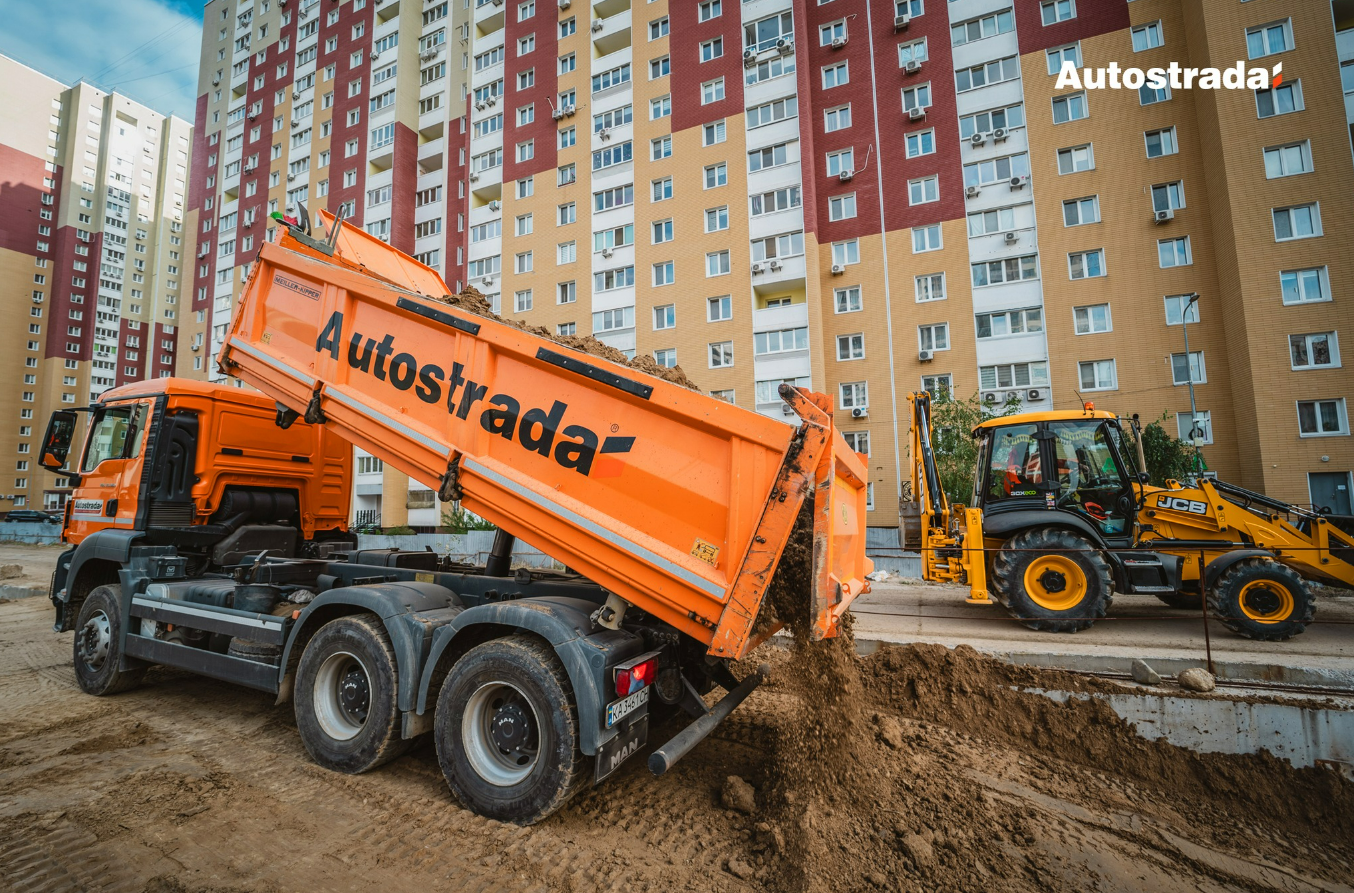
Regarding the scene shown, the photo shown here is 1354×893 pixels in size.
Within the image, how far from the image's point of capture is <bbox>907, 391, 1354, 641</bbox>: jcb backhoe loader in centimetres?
710

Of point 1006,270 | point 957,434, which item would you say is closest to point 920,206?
point 1006,270

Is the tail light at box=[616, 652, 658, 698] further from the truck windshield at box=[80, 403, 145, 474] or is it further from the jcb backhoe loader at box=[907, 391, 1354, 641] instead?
the truck windshield at box=[80, 403, 145, 474]

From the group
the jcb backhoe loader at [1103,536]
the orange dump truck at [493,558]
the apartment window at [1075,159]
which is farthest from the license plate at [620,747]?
the apartment window at [1075,159]

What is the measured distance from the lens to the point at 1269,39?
20.2m

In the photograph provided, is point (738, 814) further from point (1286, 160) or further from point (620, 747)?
point (1286, 160)

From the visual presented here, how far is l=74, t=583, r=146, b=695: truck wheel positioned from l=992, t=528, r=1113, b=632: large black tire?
1000cm

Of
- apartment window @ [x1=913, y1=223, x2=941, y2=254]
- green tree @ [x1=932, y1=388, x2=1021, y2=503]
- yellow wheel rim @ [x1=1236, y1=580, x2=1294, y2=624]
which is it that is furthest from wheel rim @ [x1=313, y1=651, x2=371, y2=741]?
apartment window @ [x1=913, y1=223, x2=941, y2=254]

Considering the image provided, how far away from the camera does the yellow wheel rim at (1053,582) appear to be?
7961mm

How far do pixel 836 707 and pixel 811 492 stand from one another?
174cm

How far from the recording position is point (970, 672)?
5527 millimetres

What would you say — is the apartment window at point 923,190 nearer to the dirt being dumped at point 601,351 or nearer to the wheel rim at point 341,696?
the dirt being dumped at point 601,351

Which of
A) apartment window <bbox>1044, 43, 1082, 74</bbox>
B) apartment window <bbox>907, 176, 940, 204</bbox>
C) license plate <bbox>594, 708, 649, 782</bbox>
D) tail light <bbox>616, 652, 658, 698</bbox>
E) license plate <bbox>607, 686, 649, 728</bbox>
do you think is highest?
apartment window <bbox>1044, 43, 1082, 74</bbox>

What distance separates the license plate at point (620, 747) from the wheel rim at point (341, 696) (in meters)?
1.94

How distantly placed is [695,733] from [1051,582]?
674 cm
